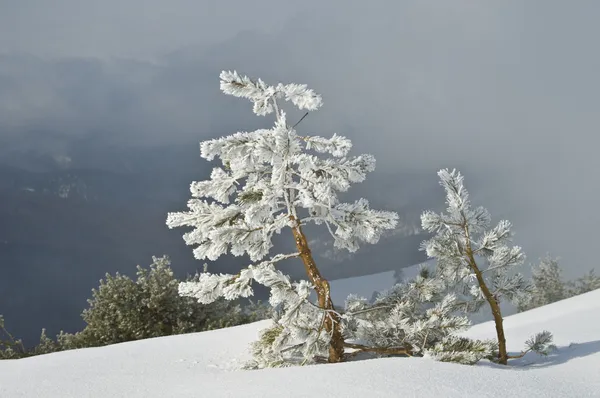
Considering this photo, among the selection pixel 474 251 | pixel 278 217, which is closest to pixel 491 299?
pixel 474 251

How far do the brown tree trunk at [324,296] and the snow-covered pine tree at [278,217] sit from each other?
0.05 feet

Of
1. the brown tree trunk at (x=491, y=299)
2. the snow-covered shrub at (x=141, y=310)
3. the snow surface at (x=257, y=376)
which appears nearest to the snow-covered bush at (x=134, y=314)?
the snow-covered shrub at (x=141, y=310)

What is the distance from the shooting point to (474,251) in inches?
284

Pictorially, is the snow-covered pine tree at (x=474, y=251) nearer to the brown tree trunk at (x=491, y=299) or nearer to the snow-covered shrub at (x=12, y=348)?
the brown tree trunk at (x=491, y=299)

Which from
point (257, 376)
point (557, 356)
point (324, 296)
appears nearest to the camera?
point (257, 376)

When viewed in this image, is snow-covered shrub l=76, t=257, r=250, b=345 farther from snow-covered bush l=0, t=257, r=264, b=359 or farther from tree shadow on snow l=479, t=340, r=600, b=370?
tree shadow on snow l=479, t=340, r=600, b=370

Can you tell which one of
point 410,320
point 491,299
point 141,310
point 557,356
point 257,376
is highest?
point 141,310

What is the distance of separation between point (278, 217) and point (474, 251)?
2896 millimetres

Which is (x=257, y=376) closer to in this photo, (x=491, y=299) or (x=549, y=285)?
(x=491, y=299)

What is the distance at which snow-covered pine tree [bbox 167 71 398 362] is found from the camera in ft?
21.6

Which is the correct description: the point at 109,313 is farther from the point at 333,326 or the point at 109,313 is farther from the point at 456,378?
the point at 456,378

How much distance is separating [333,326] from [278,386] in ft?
8.12

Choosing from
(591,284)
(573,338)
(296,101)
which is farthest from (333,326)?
(591,284)

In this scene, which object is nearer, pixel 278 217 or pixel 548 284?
pixel 278 217
